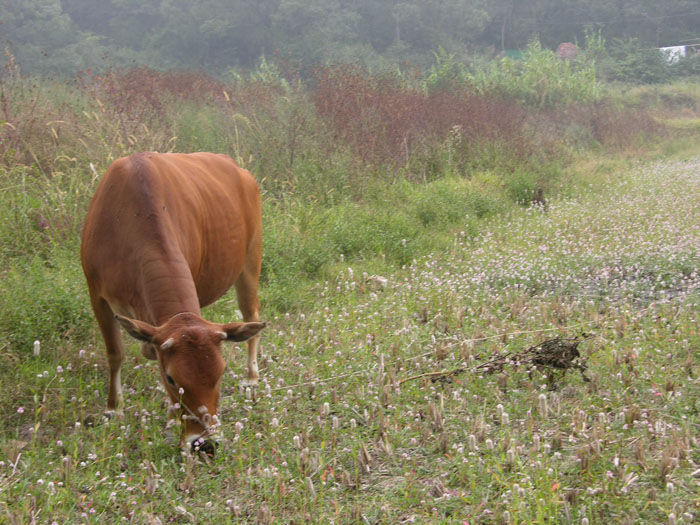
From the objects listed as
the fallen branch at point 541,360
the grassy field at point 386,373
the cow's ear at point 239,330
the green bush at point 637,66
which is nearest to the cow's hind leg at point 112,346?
the grassy field at point 386,373

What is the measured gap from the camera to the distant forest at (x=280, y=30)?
2344 cm

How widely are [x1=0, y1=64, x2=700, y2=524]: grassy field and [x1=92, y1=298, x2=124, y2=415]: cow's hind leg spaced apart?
11 cm

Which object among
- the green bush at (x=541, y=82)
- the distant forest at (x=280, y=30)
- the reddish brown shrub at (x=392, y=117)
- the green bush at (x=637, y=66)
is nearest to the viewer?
the reddish brown shrub at (x=392, y=117)

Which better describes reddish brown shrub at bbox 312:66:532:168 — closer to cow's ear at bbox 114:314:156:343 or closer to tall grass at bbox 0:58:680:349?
tall grass at bbox 0:58:680:349

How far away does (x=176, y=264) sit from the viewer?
3998mm

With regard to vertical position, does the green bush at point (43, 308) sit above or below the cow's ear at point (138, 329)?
below

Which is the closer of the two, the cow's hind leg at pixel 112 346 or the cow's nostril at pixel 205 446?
the cow's nostril at pixel 205 446

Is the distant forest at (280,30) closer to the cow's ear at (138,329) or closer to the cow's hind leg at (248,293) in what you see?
the cow's hind leg at (248,293)

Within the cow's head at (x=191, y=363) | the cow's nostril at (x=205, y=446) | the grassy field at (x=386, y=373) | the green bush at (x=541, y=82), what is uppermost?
the cow's head at (x=191, y=363)

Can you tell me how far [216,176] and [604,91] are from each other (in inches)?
1152

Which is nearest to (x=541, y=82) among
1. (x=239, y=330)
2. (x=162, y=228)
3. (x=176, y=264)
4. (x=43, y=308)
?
(x=43, y=308)

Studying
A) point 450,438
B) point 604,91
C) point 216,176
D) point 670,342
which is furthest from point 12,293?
point 604,91

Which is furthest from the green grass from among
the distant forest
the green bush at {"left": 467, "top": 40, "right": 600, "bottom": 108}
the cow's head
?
the green bush at {"left": 467, "top": 40, "right": 600, "bottom": 108}

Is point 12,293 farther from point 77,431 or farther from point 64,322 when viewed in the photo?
point 77,431
